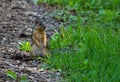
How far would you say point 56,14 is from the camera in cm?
976

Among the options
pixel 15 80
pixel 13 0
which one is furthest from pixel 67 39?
pixel 13 0

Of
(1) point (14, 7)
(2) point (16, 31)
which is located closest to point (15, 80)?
(2) point (16, 31)

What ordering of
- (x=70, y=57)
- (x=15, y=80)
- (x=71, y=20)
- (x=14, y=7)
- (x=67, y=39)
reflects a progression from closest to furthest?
(x=15, y=80) → (x=70, y=57) → (x=67, y=39) → (x=71, y=20) → (x=14, y=7)

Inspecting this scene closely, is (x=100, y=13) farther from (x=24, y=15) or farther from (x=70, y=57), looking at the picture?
(x=70, y=57)

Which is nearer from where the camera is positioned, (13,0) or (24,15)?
(24,15)

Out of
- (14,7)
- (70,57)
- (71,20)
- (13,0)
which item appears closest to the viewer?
(70,57)

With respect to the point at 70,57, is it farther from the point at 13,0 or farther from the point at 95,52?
the point at 13,0

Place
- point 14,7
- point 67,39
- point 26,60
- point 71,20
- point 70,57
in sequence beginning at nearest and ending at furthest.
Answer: point 70,57 → point 26,60 → point 67,39 → point 71,20 → point 14,7

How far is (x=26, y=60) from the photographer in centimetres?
675

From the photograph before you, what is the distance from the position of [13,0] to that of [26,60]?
418cm

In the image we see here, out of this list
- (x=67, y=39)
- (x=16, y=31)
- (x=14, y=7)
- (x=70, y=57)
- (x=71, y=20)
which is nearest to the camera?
(x=70, y=57)

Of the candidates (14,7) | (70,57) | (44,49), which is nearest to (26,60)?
(44,49)

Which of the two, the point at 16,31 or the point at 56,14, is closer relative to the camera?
the point at 16,31

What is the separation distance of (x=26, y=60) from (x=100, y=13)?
3.23 metres
